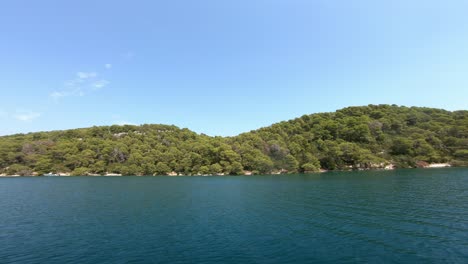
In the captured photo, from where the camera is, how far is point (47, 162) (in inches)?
5315

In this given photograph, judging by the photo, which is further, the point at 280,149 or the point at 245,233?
the point at 280,149

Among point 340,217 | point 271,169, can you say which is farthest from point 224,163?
point 340,217

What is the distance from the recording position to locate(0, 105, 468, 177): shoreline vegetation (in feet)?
404

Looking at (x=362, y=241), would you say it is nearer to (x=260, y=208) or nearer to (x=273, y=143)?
(x=260, y=208)

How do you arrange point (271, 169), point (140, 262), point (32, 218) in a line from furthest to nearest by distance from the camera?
point (271, 169) < point (32, 218) < point (140, 262)

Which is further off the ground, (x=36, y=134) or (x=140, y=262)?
(x=36, y=134)

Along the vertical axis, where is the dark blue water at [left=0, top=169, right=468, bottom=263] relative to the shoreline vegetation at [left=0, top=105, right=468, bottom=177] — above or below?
below

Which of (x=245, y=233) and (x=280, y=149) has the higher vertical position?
(x=280, y=149)

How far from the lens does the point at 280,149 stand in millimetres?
130000

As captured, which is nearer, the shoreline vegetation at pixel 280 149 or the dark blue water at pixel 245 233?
the dark blue water at pixel 245 233

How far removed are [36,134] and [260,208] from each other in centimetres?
20303

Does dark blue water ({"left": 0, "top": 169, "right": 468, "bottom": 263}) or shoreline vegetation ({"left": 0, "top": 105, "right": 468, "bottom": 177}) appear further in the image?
shoreline vegetation ({"left": 0, "top": 105, "right": 468, "bottom": 177})

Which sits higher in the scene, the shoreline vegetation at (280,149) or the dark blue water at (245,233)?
the shoreline vegetation at (280,149)

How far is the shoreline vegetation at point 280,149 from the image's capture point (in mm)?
123125
